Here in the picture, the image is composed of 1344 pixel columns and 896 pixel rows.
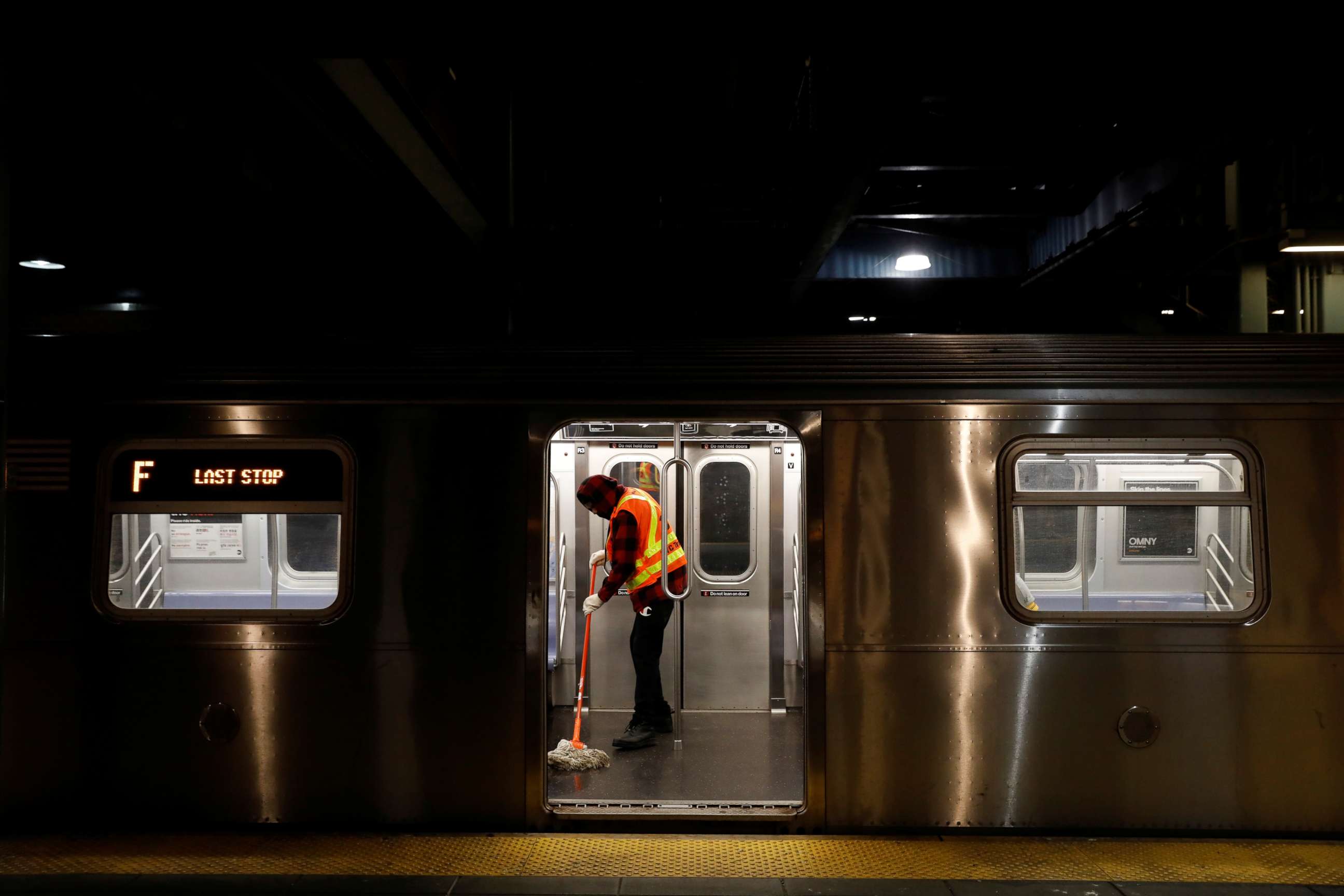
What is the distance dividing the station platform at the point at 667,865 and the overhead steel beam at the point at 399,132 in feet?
11.3

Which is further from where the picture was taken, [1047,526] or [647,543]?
[647,543]

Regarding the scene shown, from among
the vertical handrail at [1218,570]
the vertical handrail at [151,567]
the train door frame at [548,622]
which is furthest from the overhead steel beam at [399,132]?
the vertical handrail at [1218,570]

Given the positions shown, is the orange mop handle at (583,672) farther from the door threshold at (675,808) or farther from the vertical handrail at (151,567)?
the vertical handrail at (151,567)

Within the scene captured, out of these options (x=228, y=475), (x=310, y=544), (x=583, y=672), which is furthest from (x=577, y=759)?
(x=228, y=475)

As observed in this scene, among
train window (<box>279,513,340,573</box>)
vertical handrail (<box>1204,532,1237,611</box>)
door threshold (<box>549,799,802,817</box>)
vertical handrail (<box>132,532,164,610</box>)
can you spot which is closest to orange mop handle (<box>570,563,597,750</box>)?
door threshold (<box>549,799,802,817</box>)

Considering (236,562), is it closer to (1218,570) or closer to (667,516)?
(667,516)

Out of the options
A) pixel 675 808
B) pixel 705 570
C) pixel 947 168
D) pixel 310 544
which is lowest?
pixel 675 808

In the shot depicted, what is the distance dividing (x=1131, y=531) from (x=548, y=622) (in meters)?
2.67

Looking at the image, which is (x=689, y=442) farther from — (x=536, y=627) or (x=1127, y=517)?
(x=1127, y=517)

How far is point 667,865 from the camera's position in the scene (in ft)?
11.3

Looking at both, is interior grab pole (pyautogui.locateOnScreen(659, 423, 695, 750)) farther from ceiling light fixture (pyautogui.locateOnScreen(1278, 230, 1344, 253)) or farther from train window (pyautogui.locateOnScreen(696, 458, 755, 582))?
ceiling light fixture (pyautogui.locateOnScreen(1278, 230, 1344, 253))

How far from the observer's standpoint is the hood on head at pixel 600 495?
16.3 feet

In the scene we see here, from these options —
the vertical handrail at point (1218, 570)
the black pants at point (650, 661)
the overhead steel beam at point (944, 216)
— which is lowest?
the black pants at point (650, 661)

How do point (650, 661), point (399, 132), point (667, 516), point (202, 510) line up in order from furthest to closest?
point (667, 516)
point (650, 661)
point (399, 132)
point (202, 510)
